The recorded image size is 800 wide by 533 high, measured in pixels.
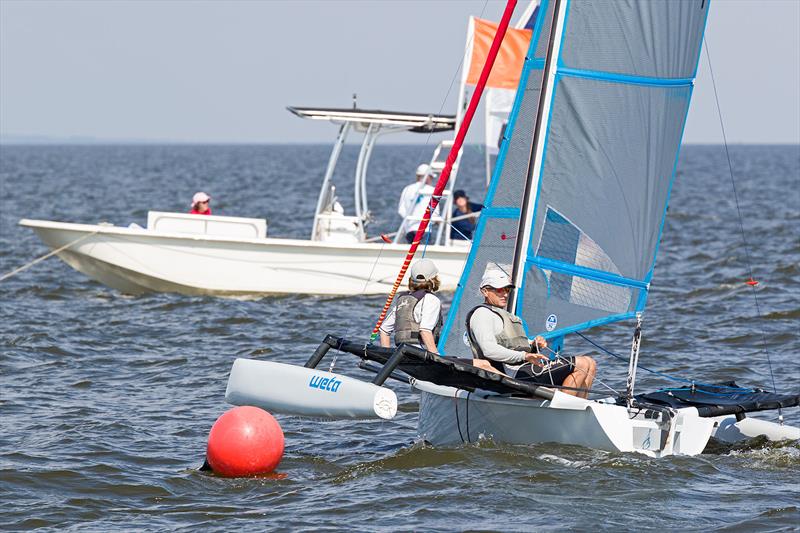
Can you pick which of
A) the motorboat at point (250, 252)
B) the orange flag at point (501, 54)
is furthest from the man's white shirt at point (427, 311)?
the orange flag at point (501, 54)

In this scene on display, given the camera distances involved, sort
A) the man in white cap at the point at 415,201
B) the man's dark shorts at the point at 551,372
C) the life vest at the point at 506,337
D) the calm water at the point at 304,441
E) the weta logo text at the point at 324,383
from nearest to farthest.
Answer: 1. the calm water at the point at 304,441
2. the weta logo text at the point at 324,383
3. the life vest at the point at 506,337
4. the man's dark shorts at the point at 551,372
5. the man in white cap at the point at 415,201

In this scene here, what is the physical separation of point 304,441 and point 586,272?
2.95 m

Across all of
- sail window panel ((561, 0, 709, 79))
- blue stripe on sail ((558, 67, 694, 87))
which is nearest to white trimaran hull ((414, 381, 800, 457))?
blue stripe on sail ((558, 67, 694, 87))

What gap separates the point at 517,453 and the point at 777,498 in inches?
79.0

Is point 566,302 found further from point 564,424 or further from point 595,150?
point 564,424

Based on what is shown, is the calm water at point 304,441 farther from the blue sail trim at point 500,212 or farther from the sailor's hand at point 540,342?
the blue sail trim at point 500,212

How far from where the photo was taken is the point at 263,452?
9664 millimetres

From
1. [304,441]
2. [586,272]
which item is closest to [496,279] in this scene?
[586,272]

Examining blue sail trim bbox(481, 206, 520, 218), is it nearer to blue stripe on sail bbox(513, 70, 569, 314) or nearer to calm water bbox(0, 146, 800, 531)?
blue stripe on sail bbox(513, 70, 569, 314)

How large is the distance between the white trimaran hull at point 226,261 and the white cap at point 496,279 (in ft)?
27.9

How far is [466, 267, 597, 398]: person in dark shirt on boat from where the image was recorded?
32.6 feet

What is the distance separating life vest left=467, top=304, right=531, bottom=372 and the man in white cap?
30.1 feet

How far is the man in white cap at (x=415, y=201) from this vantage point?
1947 centimetres

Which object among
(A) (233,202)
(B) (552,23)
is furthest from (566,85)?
(A) (233,202)
